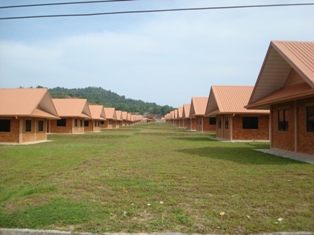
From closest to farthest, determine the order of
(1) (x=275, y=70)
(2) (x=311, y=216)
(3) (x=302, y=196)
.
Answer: (2) (x=311, y=216) < (3) (x=302, y=196) < (1) (x=275, y=70)

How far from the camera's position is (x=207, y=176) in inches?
353

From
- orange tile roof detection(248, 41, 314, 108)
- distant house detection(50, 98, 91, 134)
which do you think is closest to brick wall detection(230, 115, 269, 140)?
orange tile roof detection(248, 41, 314, 108)

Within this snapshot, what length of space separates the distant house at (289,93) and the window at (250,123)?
835cm

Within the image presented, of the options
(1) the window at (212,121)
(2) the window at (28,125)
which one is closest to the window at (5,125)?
(2) the window at (28,125)

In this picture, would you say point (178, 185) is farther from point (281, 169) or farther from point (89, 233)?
point (281, 169)

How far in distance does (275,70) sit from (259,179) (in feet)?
29.9

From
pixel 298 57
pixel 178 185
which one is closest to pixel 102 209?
pixel 178 185

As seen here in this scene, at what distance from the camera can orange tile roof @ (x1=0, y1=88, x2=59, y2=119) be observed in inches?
888

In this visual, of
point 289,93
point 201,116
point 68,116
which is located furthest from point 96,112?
point 289,93

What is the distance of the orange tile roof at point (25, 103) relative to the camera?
22.5 metres

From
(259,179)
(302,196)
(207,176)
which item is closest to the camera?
(302,196)

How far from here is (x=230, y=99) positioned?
88.9 ft

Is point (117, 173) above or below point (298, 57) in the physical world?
below

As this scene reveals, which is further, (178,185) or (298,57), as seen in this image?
(298,57)
